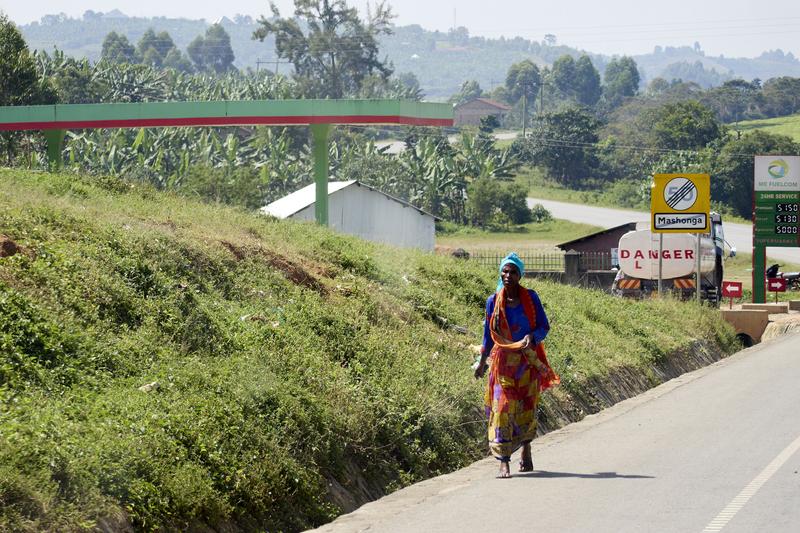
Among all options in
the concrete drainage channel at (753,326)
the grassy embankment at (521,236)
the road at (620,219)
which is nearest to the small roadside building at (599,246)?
the concrete drainage channel at (753,326)

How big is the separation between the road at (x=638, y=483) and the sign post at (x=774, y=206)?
25.2 metres

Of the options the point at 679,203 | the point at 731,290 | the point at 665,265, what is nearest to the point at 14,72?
the point at 665,265

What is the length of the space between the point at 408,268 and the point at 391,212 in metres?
24.6

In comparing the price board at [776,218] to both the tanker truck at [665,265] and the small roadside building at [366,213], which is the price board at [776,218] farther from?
the small roadside building at [366,213]

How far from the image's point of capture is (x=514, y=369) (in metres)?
10.1

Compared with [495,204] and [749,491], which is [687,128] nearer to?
[495,204]

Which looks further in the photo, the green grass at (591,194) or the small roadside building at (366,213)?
the green grass at (591,194)

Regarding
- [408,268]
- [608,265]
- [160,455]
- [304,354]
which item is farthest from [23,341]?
[608,265]

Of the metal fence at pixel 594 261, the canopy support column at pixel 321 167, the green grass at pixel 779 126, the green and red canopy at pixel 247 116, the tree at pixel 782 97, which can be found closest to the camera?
the green and red canopy at pixel 247 116

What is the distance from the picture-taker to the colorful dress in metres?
10.0

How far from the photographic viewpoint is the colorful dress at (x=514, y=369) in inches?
395

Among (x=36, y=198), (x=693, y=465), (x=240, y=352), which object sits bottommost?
(x=693, y=465)

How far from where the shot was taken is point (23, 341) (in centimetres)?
958

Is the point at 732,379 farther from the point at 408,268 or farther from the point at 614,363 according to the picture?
the point at 408,268
